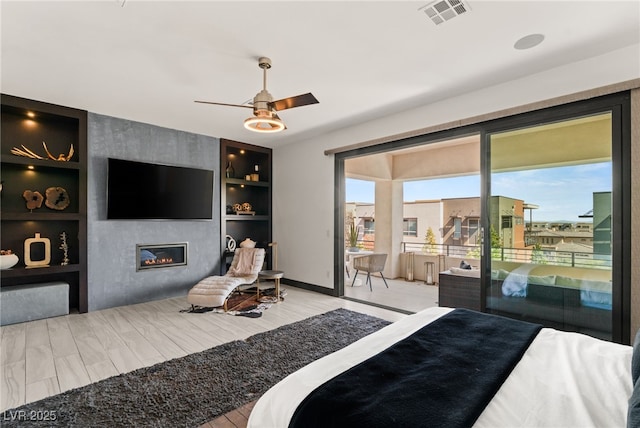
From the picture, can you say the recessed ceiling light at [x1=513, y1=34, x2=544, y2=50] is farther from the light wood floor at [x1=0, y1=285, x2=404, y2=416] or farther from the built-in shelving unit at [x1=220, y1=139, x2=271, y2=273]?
the built-in shelving unit at [x1=220, y1=139, x2=271, y2=273]

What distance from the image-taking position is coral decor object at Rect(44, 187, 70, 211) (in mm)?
4224

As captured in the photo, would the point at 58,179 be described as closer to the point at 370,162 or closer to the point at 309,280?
the point at 309,280

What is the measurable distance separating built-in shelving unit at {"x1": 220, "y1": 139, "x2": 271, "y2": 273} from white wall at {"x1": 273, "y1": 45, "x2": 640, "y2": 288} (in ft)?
0.76

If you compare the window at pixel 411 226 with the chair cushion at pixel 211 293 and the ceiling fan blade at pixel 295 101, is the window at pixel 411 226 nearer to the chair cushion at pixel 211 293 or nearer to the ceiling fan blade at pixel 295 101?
the chair cushion at pixel 211 293

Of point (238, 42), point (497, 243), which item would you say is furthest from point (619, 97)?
point (238, 42)

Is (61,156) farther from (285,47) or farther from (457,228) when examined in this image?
(457,228)

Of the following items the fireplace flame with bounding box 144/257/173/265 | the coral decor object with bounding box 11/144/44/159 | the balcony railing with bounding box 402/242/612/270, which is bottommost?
the fireplace flame with bounding box 144/257/173/265

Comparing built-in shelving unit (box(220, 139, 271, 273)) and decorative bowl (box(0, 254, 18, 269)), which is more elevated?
built-in shelving unit (box(220, 139, 271, 273))

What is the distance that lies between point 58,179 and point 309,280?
4.11 metres

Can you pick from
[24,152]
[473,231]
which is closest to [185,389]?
[24,152]

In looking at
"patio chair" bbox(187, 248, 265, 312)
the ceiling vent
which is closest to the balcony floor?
"patio chair" bbox(187, 248, 265, 312)

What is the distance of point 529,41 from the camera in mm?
2625

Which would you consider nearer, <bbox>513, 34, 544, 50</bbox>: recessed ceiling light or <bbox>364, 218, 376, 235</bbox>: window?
<bbox>513, 34, 544, 50</bbox>: recessed ceiling light

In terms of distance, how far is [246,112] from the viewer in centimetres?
437
